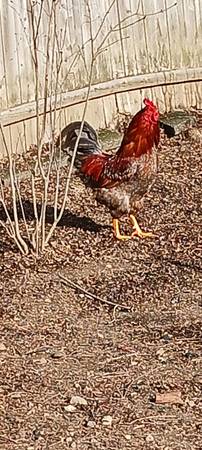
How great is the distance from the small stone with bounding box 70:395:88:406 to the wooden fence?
3.34 meters

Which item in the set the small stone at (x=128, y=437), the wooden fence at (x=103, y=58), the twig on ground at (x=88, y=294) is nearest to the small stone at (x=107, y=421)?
the small stone at (x=128, y=437)

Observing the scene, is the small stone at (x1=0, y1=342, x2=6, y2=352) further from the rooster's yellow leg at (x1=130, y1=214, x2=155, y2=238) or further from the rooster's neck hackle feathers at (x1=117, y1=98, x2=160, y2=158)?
the rooster's neck hackle feathers at (x1=117, y1=98, x2=160, y2=158)

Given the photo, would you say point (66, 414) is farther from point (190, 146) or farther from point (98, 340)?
point (190, 146)

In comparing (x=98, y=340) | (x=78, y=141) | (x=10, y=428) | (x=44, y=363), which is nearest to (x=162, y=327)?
(x=98, y=340)

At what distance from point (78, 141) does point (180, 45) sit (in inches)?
130

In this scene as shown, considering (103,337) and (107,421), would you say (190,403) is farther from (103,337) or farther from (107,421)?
(103,337)

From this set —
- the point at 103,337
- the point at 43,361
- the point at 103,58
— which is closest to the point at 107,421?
the point at 43,361

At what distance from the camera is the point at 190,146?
888cm

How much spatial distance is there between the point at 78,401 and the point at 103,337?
0.70 meters

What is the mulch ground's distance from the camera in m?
4.27

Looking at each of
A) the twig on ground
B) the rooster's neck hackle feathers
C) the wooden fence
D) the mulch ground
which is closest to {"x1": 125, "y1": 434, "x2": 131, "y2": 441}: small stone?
the mulch ground

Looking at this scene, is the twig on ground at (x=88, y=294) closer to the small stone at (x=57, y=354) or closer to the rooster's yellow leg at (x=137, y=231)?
the small stone at (x=57, y=354)

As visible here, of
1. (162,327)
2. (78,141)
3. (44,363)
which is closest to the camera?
(44,363)

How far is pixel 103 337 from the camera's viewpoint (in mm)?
5141
